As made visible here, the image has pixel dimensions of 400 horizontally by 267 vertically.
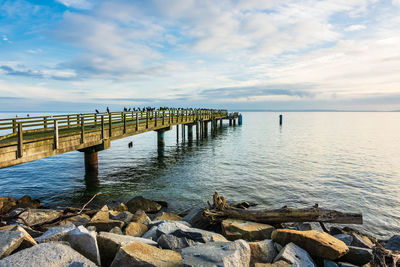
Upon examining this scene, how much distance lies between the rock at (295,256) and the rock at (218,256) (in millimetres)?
832

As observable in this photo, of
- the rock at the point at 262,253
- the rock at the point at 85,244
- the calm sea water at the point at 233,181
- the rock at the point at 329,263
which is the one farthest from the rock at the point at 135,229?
the calm sea water at the point at 233,181

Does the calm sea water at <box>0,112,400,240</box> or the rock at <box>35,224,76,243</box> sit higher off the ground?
the rock at <box>35,224,76,243</box>

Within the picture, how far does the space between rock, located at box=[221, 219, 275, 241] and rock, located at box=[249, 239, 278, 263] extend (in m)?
1.08

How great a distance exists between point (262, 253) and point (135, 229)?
331 centimetres

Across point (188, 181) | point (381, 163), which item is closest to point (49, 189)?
point (188, 181)

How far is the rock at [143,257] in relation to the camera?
4.16m

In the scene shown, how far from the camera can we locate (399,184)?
59.4 feet

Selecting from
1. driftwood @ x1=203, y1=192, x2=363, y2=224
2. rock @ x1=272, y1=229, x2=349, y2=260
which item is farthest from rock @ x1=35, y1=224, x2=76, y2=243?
rock @ x1=272, y1=229, x2=349, y2=260

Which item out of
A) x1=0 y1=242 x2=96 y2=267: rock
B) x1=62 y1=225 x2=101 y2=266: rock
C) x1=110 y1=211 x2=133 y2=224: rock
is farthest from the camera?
x1=110 y1=211 x2=133 y2=224: rock

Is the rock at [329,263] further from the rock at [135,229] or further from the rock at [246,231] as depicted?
the rock at [135,229]

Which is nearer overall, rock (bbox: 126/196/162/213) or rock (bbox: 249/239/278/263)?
rock (bbox: 249/239/278/263)

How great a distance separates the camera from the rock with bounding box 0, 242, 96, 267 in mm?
3807

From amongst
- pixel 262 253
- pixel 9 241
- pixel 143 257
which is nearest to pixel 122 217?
pixel 9 241

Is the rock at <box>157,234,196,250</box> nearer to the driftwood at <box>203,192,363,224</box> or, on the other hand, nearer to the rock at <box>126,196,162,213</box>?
the driftwood at <box>203,192,363,224</box>
